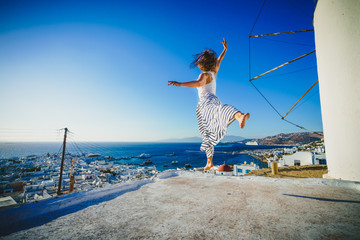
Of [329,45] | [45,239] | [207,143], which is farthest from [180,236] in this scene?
[329,45]

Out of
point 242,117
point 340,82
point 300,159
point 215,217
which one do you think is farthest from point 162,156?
point 215,217

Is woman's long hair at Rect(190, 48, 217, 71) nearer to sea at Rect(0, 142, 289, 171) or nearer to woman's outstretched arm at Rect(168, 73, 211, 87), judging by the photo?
woman's outstretched arm at Rect(168, 73, 211, 87)

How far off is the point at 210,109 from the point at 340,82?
11.6 feet

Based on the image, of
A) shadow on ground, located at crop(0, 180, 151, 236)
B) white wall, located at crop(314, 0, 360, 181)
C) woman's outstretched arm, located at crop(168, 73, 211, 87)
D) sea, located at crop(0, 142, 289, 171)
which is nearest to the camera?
shadow on ground, located at crop(0, 180, 151, 236)

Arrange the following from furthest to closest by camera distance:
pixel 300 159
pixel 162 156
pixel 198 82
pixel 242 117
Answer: pixel 162 156
pixel 300 159
pixel 198 82
pixel 242 117

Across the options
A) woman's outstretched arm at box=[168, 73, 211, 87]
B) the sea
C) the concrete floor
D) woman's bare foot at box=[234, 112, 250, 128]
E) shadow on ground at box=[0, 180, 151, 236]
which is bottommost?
the sea

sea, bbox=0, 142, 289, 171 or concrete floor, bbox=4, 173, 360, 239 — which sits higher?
concrete floor, bbox=4, 173, 360, 239

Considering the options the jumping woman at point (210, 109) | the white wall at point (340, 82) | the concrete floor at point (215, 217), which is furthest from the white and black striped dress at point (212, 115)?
the white wall at point (340, 82)

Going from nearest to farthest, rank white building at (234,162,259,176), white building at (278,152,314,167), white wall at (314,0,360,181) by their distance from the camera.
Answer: white wall at (314,0,360,181), white building at (278,152,314,167), white building at (234,162,259,176)

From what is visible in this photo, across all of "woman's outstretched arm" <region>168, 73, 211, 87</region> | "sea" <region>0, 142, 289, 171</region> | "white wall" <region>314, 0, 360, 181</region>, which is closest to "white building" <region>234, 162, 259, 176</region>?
"sea" <region>0, 142, 289, 171</region>

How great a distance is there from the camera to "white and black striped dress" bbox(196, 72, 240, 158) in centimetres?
208

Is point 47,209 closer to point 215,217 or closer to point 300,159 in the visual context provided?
point 215,217

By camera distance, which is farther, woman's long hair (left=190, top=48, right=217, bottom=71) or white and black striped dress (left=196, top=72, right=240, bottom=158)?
woman's long hair (left=190, top=48, right=217, bottom=71)

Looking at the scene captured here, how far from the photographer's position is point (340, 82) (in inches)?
132
